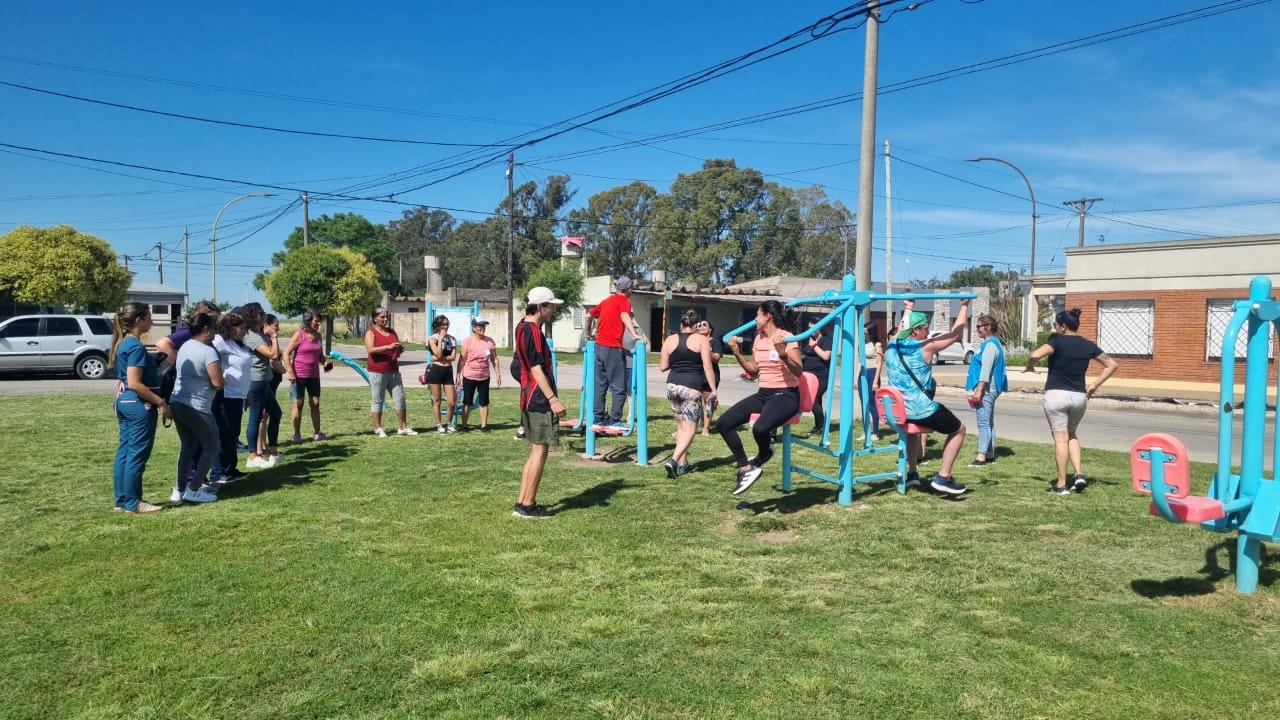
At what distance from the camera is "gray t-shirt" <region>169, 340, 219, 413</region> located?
6836mm

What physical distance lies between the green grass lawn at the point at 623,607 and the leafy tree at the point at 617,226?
64871 mm

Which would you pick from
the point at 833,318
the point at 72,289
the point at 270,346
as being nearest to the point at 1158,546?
the point at 833,318

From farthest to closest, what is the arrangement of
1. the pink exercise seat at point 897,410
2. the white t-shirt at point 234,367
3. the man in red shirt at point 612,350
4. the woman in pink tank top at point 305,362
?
the woman in pink tank top at point 305,362
the man in red shirt at point 612,350
the white t-shirt at point 234,367
the pink exercise seat at point 897,410

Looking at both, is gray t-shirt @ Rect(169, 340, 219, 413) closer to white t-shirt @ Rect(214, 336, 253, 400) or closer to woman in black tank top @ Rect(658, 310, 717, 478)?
white t-shirt @ Rect(214, 336, 253, 400)

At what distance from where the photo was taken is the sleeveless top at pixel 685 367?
27.5ft

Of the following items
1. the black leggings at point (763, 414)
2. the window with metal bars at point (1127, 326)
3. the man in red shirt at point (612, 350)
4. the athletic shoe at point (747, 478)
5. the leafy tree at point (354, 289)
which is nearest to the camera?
the black leggings at point (763, 414)

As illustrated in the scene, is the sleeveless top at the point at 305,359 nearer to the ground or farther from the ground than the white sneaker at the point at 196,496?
farther from the ground

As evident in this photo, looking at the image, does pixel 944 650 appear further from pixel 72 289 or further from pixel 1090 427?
pixel 72 289

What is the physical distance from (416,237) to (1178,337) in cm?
8474

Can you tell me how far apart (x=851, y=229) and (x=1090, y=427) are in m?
58.9

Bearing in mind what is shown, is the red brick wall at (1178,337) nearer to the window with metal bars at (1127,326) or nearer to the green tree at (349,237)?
the window with metal bars at (1127,326)

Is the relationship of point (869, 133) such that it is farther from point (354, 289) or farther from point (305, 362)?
point (354, 289)

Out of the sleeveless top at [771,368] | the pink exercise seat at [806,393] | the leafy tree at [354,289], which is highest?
the leafy tree at [354,289]

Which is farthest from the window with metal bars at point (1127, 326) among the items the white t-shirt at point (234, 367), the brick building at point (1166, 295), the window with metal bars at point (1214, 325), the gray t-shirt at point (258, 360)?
the white t-shirt at point (234, 367)
